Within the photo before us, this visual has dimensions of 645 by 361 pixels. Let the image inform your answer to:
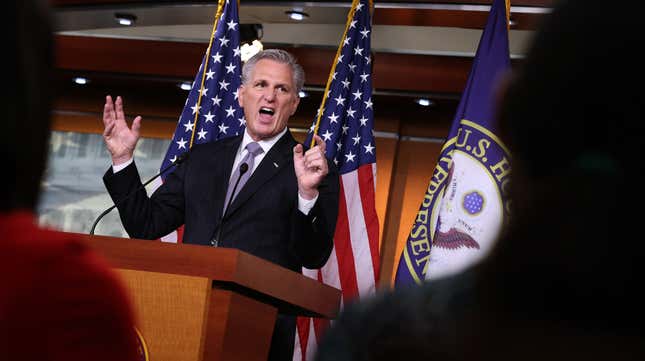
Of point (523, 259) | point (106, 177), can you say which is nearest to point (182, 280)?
point (106, 177)

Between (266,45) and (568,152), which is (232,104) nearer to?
(266,45)

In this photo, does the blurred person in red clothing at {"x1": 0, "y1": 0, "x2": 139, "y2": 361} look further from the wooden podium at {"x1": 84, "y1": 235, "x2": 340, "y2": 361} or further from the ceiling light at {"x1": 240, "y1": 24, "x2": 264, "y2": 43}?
the ceiling light at {"x1": 240, "y1": 24, "x2": 264, "y2": 43}

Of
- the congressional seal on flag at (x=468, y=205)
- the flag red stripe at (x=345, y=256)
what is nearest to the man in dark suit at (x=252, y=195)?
the congressional seal on flag at (x=468, y=205)

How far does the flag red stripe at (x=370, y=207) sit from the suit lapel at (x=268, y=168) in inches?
46.0

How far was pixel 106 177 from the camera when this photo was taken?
12.0ft

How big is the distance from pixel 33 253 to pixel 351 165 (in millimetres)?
4395

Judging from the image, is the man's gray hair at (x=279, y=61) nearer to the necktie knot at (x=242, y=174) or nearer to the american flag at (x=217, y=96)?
the necktie knot at (x=242, y=174)

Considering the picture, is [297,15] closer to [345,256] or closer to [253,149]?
[345,256]

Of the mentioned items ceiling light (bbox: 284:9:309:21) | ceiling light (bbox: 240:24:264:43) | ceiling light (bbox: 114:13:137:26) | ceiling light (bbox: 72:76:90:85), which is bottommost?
ceiling light (bbox: 72:76:90:85)

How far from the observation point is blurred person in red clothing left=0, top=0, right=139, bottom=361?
0.77m

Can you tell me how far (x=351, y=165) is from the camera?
5180mm

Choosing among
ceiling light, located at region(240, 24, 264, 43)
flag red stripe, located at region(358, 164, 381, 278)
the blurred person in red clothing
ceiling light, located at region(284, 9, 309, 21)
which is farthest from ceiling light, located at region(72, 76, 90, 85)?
the blurred person in red clothing

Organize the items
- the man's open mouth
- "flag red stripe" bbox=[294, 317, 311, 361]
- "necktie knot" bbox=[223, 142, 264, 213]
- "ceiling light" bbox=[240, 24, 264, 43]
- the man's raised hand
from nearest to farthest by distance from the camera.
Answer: the man's raised hand < "necktie knot" bbox=[223, 142, 264, 213] < the man's open mouth < "flag red stripe" bbox=[294, 317, 311, 361] < "ceiling light" bbox=[240, 24, 264, 43]

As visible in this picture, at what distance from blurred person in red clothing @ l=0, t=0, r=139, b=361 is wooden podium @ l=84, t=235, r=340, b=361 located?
5.92 ft
